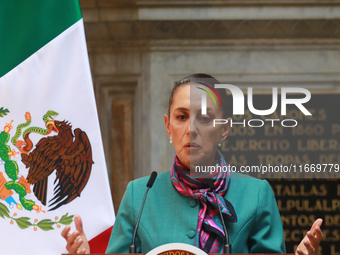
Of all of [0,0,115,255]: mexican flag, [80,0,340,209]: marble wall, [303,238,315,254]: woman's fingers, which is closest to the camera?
[303,238,315,254]: woman's fingers

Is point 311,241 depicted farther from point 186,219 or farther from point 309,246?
point 186,219

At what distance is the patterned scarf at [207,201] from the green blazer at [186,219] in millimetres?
38

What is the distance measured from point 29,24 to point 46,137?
0.85 metres

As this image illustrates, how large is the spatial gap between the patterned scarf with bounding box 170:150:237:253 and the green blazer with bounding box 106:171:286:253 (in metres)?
0.04

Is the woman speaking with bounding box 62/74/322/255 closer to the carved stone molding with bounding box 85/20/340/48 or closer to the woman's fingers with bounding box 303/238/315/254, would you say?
the woman's fingers with bounding box 303/238/315/254

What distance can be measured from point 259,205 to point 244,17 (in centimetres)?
281

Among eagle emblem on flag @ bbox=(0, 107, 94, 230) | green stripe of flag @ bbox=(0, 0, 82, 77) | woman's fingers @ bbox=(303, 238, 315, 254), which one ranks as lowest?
woman's fingers @ bbox=(303, 238, 315, 254)

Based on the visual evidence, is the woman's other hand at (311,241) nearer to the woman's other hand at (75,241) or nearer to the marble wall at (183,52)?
the woman's other hand at (75,241)

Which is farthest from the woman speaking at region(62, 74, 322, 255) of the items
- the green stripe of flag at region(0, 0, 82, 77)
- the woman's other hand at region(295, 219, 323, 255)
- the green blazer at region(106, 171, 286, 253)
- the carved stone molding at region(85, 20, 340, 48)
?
the carved stone molding at region(85, 20, 340, 48)

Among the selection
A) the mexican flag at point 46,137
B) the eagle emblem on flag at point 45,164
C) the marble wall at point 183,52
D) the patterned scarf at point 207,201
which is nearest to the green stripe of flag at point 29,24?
the mexican flag at point 46,137

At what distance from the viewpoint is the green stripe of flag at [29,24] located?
335 centimetres

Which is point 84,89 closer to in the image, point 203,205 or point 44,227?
point 44,227

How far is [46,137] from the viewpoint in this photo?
3262 millimetres

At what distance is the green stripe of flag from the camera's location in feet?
11.0
